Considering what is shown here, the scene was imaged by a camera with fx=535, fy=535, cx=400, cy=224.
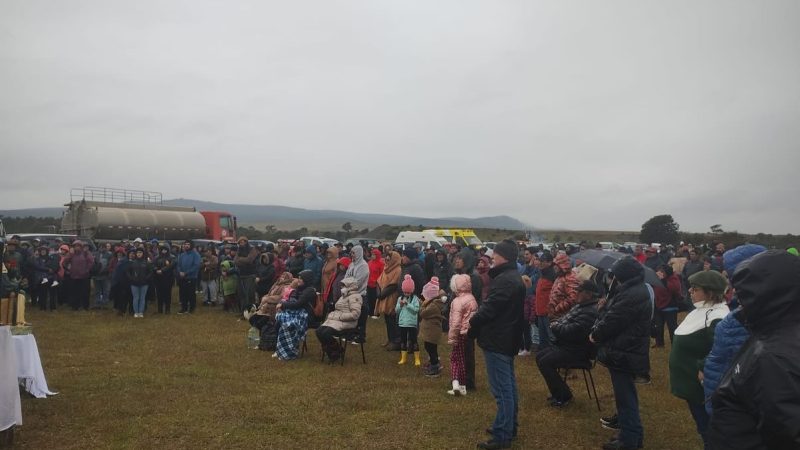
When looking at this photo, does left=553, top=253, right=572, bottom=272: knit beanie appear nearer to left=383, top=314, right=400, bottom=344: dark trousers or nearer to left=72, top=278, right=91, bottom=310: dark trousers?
left=383, top=314, right=400, bottom=344: dark trousers

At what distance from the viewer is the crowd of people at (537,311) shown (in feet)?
7.48

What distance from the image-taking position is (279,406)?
6.82 meters

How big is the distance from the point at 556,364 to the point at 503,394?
1518 mm

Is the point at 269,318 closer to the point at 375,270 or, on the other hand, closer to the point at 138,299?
the point at 375,270

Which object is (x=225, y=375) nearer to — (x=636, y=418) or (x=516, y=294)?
(x=516, y=294)

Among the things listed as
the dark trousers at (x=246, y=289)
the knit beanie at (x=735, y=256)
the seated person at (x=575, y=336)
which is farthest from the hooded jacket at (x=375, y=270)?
the knit beanie at (x=735, y=256)

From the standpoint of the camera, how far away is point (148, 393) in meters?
7.28

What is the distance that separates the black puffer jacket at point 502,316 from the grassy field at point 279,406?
3.63 ft

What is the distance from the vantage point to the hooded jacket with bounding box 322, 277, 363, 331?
30.8 ft

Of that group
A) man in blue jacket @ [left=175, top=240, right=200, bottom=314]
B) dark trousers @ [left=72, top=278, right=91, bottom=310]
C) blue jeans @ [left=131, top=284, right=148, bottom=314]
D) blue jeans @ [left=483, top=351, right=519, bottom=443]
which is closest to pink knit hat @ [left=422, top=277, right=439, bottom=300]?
blue jeans @ [left=483, top=351, right=519, bottom=443]

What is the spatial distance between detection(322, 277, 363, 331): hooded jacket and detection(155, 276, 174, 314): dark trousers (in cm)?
738

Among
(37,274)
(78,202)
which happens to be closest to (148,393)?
(37,274)

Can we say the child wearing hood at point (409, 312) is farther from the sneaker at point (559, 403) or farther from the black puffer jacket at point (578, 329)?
the black puffer jacket at point (578, 329)

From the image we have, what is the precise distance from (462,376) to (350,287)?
2917 mm
